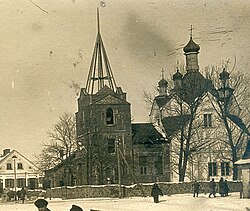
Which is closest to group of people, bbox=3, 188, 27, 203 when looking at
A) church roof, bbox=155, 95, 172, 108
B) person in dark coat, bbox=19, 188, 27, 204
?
person in dark coat, bbox=19, 188, 27, 204

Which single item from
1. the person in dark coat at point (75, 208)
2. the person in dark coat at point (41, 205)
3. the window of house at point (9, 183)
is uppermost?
the window of house at point (9, 183)

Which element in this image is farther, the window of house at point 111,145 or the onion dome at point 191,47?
the onion dome at point 191,47

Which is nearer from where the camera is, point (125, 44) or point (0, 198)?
point (0, 198)

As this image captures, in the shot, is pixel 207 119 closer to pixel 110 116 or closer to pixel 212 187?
pixel 212 187

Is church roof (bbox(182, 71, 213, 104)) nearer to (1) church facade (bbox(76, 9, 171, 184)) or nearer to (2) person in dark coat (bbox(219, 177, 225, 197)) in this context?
(1) church facade (bbox(76, 9, 171, 184))

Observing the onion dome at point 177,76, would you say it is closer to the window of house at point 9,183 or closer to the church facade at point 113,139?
the church facade at point 113,139

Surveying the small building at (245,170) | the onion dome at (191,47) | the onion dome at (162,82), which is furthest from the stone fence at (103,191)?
the onion dome at (191,47)

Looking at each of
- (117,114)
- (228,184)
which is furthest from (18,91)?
(228,184)

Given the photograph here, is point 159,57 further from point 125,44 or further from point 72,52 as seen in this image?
point 72,52
